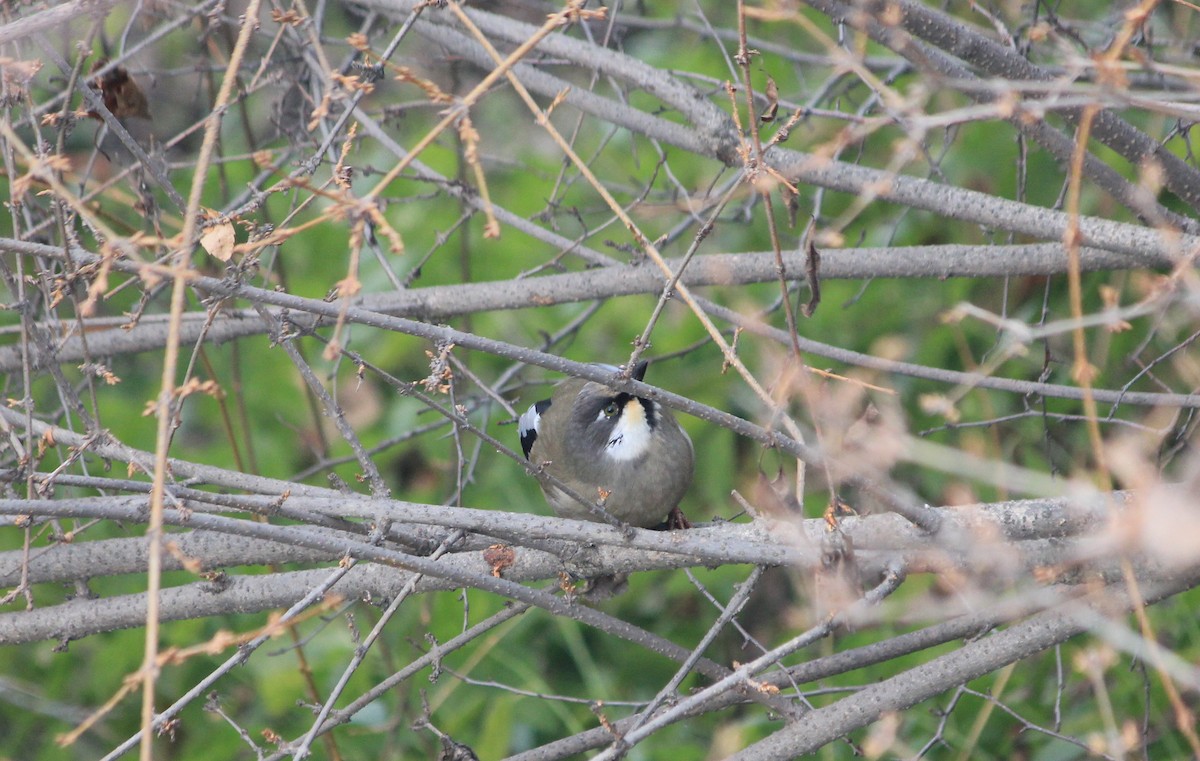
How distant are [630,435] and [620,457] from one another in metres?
0.09

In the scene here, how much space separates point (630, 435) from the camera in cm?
404

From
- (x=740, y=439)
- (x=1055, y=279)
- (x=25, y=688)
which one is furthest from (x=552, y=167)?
(x=25, y=688)

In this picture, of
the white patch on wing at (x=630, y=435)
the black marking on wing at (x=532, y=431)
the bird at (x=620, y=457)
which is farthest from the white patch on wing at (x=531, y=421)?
the white patch on wing at (x=630, y=435)

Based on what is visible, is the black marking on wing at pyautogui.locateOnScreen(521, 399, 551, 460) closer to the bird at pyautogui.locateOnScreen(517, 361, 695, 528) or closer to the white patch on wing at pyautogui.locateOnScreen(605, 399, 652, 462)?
→ the bird at pyautogui.locateOnScreen(517, 361, 695, 528)

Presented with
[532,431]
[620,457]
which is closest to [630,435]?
[620,457]

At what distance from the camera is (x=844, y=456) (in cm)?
223

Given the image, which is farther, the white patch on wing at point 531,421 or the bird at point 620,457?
the white patch on wing at point 531,421

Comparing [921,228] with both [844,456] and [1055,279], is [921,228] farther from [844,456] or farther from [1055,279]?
[844,456]

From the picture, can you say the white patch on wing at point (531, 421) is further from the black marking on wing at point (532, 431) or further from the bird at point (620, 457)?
the bird at point (620, 457)

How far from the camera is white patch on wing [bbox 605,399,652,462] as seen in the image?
157 inches

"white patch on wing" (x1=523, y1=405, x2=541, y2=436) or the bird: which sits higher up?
the bird

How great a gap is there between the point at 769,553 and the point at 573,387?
5.78 feet

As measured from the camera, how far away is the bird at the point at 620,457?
394 cm

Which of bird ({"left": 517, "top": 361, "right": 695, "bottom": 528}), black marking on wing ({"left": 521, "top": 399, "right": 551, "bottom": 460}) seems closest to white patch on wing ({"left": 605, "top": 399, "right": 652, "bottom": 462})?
bird ({"left": 517, "top": 361, "right": 695, "bottom": 528})
